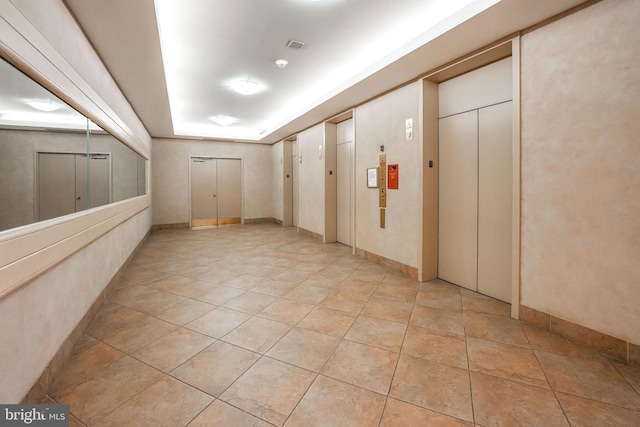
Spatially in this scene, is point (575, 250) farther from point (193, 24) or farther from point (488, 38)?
point (193, 24)

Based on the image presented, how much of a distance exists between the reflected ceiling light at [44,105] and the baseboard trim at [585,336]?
4.76 metres

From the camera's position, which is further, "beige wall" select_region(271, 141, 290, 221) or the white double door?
"beige wall" select_region(271, 141, 290, 221)

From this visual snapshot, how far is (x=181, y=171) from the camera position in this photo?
9.98 m

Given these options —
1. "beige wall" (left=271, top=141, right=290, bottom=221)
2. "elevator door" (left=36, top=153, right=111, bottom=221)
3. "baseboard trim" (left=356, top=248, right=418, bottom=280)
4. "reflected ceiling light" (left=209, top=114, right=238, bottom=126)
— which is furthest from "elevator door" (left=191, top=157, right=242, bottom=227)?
"elevator door" (left=36, top=153, right=111, bottom=221)

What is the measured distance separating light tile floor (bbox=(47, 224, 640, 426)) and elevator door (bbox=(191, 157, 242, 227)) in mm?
6654

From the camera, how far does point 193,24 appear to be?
362 centimetres

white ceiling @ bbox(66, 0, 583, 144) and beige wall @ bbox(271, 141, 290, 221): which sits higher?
white ceiling @ bbox(66, 0, 583, 144)

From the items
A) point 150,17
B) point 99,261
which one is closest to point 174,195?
point 99,261

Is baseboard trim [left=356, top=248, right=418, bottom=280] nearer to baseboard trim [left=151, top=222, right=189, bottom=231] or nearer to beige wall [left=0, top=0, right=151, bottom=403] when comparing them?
beige wall [left=0, top=0, right=151, bottom=403]

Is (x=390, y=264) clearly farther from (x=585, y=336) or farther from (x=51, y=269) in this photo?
(x=51, y=269)

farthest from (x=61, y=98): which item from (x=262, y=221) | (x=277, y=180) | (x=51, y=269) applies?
(x=262, y=221)

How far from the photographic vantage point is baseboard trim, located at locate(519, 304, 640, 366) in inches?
90.9

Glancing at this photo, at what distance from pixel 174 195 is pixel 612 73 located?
10.8m

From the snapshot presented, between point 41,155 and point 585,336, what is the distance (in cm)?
491
